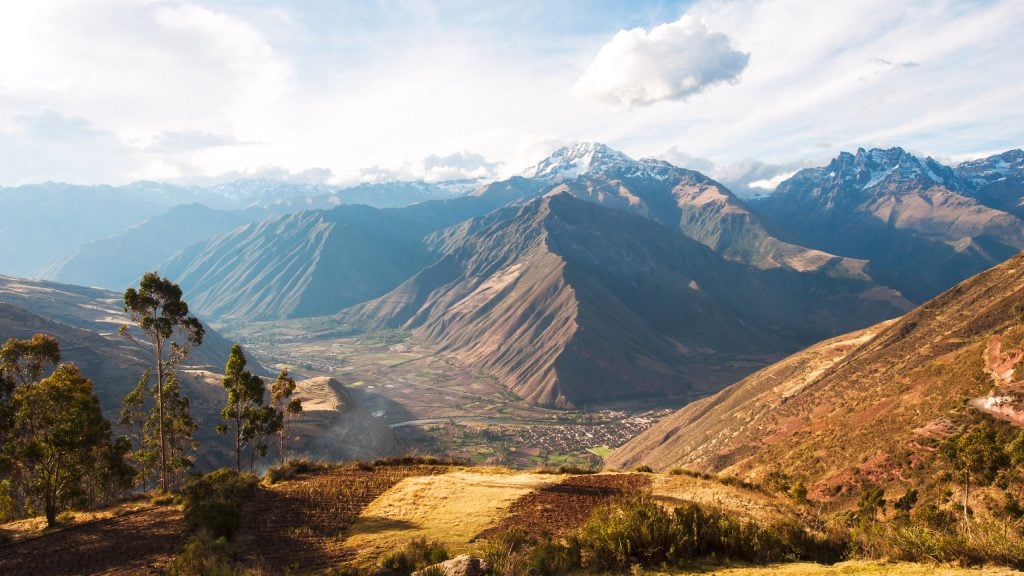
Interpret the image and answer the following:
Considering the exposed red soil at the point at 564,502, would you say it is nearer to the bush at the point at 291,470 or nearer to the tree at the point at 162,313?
the bush at the point at 291,470

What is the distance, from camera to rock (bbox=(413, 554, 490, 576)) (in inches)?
694

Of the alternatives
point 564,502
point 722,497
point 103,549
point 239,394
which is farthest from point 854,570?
point 239,394

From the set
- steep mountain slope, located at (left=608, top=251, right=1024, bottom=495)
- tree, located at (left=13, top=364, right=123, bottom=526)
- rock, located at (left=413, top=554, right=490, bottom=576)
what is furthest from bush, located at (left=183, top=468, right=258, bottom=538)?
steep mountain slope, located at (left=608, top=251, right=1024, bottom=495)

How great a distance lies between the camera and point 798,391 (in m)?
98.2

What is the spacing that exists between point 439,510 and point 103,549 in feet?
52.1

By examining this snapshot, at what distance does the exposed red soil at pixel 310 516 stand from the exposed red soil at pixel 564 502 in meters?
7.38

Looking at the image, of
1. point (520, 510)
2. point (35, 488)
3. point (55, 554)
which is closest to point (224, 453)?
point (35, 488)

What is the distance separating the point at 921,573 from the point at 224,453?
390 feet

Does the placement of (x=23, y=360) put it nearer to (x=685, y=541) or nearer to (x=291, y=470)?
(x=291, y=470)

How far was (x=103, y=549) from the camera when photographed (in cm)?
2428

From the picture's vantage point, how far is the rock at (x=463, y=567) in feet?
57.9

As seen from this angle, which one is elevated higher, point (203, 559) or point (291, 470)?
point (203, 559)

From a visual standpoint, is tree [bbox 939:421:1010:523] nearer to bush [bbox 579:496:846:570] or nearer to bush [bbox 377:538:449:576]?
bush [bbox 579:496:846:570]

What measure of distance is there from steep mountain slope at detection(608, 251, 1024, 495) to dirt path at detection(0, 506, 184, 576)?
193 feet
